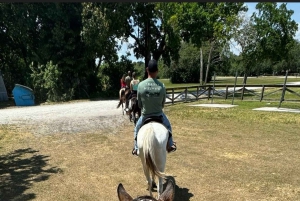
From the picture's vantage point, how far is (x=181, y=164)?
7.62 meters

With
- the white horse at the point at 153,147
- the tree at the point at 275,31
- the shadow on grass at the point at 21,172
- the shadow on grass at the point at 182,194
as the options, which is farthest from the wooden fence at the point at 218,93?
the white horse at the point at 153,147

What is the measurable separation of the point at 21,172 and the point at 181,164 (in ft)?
15.2

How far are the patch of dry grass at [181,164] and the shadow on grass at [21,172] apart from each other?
0.02 meters

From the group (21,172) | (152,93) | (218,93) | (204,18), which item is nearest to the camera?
(152,93)

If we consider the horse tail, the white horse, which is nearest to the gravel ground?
the white horse

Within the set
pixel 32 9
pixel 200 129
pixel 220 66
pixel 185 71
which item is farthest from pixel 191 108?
pixel 220 66

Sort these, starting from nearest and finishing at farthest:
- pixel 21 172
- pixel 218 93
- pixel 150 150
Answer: pixel 150 150
pixel 21 172
pixel 218 93

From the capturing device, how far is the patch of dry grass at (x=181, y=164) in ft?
19.5

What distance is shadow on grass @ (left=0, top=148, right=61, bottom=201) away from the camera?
5.99 metres

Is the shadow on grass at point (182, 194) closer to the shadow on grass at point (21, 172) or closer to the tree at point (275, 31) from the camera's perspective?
the shadow on grass at point (21, 172)

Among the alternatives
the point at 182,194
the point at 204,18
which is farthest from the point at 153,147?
the point at 204,18

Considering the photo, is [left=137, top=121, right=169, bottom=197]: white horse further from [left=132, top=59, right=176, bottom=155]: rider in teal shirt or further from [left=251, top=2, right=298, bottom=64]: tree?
[left=251, top=2, right=298, bottom=64]: tree

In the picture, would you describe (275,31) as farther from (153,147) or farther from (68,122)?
(153,147)

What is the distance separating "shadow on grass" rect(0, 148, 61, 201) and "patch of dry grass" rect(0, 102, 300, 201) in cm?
2
